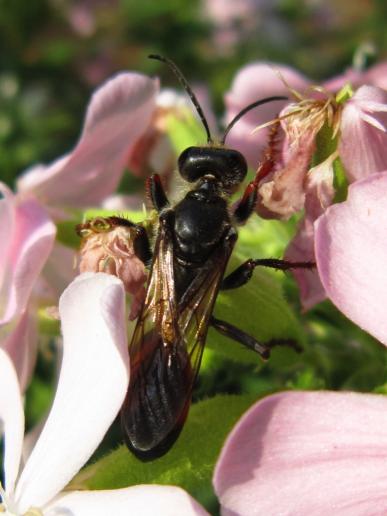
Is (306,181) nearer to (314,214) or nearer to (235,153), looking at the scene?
(314,214)

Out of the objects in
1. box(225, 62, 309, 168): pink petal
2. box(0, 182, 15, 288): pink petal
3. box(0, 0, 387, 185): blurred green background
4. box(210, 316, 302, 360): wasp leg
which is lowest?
box(0, 0, 387, 185): blurred green background

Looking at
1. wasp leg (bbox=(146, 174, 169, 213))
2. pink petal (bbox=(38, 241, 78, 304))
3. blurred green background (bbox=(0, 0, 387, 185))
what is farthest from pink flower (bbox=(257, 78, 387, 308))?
blurred green background (bbox=(0, 0, 387, 185))

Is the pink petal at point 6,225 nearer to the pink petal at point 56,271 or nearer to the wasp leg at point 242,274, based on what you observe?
the pink petal at point 56,271

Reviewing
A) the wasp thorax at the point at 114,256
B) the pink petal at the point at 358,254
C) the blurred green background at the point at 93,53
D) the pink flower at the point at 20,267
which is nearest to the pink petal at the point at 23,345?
the pink flower at the point at 20,267

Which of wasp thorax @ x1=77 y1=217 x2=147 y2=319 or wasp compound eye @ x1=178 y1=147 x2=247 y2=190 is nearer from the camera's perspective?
wasp thorax @ x1=77 y1=217 x2=147 y2=319

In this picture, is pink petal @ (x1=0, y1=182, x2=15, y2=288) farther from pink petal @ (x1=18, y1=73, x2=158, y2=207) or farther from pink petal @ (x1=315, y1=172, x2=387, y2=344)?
pink petal @ (x1=315, y1=172, x2=387, y2=344)

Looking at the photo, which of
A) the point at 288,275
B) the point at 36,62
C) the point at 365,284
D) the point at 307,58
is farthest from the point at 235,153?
the point at 307,58

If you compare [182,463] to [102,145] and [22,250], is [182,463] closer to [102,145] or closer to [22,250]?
[22,250]
